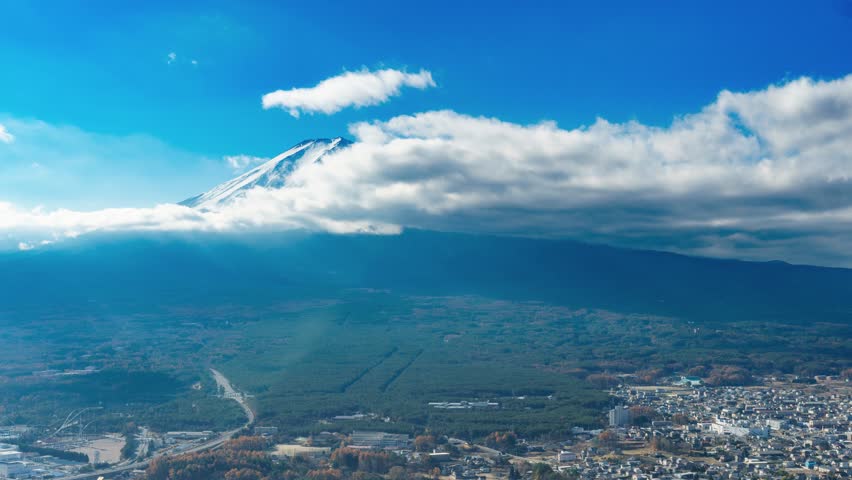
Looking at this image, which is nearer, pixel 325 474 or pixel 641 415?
pixel 325 474

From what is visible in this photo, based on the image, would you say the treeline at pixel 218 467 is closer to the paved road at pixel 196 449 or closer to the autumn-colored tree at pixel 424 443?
the paved road at pixel 196 449

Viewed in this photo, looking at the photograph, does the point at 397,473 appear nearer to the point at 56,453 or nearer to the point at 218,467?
the point at 218,467

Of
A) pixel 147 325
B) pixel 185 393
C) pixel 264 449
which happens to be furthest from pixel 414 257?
pixel 264 449

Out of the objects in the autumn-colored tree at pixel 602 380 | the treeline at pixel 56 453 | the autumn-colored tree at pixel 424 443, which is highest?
the autumn-colored tree at pixel 602 380

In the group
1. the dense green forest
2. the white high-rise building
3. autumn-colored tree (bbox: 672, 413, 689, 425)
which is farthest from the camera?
the dense green forest

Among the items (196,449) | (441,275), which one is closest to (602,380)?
(196,449)

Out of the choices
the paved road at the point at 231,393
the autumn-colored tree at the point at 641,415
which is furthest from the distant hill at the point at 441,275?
the autumn-colored tree at the point at 641,415

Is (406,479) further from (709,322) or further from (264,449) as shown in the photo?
Answer: (709,322)

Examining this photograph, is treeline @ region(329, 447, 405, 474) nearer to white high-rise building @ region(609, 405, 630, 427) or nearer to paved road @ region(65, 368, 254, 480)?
paved road @ region(65, 368, 254, 480)

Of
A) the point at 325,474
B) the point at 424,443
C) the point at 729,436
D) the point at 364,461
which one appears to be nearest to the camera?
the point at 325,474

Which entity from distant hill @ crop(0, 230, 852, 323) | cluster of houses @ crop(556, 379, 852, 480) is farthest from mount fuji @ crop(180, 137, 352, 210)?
cluster of houses @ crop(556, 379, 852, 480)

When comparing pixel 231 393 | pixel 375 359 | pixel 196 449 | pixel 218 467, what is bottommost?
pixel 196 449

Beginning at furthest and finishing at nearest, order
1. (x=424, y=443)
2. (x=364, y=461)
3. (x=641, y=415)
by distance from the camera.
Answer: (x=641, y=415) < (x=424, y=443) < (x=364, y=461)
